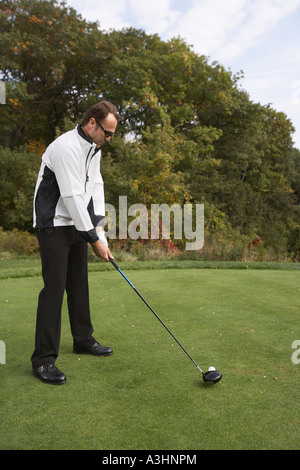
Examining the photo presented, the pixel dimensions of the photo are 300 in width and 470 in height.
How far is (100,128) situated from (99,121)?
0.16ft

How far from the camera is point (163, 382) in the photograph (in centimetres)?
260

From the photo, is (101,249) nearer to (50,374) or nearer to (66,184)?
(66,184)

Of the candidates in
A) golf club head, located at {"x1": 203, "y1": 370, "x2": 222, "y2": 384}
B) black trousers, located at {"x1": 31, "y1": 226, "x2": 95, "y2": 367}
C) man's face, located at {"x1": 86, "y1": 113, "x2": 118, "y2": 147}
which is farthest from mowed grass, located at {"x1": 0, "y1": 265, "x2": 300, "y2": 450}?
man's face, located at {"x1": 86, "y1": 113, "x2": 118, "y2": 147}

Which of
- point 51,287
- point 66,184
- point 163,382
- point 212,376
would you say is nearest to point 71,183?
point 66,184

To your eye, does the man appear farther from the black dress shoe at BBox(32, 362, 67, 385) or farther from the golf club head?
the golf club head

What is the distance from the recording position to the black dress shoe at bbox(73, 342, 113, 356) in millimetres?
3164

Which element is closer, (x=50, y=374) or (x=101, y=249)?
(x=50, y=374)

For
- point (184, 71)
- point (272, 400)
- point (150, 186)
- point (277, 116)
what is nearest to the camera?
point (272, 400)

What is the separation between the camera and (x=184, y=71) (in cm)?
1966

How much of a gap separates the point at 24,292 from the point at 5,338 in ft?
5.90

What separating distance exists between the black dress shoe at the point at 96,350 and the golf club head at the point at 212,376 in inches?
35.7

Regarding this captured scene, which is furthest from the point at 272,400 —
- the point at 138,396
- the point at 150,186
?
the point at 150,186
